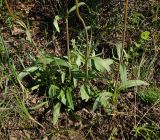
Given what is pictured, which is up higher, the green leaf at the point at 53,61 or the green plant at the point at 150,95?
the green leaf at the point at 53,61

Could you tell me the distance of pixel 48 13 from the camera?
2801 millimetres

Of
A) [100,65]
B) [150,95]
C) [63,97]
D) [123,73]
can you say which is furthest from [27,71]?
[150,95]

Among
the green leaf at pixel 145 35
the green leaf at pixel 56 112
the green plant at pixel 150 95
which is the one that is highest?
the green leaf at pixel 145 35

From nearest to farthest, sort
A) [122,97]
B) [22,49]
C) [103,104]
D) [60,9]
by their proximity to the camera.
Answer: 1. [103,104]
2. [122,97]
3. [22,49]
4. [60,9]

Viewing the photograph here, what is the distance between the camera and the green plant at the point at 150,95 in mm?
2238

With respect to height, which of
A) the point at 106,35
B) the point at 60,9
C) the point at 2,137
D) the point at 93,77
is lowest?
the point at 2,137

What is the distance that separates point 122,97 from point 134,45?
0.44m

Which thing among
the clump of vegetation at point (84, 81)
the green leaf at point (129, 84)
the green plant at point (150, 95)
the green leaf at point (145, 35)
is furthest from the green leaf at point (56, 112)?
the green leaf at point (145, 35)

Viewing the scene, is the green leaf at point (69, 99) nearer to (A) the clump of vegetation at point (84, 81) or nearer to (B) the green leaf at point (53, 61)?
(A) the clump of vegetation at point (84, 81)

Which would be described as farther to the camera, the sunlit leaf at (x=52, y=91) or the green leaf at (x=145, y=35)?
the green leaf at (x=145, y=35)

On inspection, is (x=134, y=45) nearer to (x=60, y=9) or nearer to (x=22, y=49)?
(x=60, y=9)

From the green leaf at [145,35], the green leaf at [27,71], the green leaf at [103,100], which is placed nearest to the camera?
the green leaf at [103,100]

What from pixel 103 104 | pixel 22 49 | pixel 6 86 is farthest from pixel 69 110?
pixel 22 49

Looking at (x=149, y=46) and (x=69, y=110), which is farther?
(x=149, y=46)
